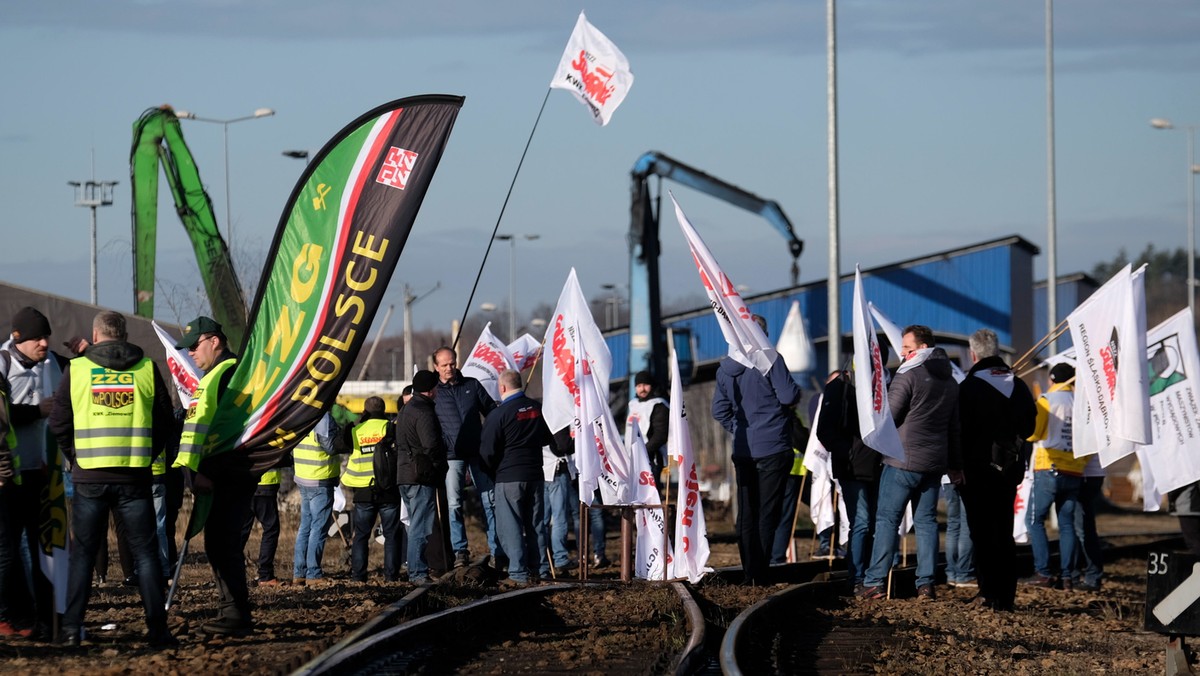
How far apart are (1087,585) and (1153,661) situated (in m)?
5.17

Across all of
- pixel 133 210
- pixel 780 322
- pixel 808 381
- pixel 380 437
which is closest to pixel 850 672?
pixel 380 437

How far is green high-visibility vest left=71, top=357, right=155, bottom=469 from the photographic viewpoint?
9.31 m

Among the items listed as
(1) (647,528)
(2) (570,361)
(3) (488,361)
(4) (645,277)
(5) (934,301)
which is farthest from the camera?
(5) (934,301)

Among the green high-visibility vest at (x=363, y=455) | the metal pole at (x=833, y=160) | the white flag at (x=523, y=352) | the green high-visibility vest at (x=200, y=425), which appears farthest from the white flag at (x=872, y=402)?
the metal pole at (x=833, y=160)

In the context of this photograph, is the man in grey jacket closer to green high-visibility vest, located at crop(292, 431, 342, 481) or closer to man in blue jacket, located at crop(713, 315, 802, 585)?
man in blue jacket, located at crop(713, 315, 802, 585)

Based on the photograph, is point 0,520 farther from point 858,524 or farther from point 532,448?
point 858,524

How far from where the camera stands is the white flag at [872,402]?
41.4ft

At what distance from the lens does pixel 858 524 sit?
48.2 feet

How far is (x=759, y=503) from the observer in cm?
1403

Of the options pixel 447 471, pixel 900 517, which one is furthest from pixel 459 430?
pixel 900 517

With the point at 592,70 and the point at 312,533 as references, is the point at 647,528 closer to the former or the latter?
the point at 312,533

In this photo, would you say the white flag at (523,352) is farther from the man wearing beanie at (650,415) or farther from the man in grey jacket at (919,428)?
the man in grey jacket at (919,428)

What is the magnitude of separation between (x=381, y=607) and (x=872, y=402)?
4162mm

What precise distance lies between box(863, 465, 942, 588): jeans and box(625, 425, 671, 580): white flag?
6.03 ft
